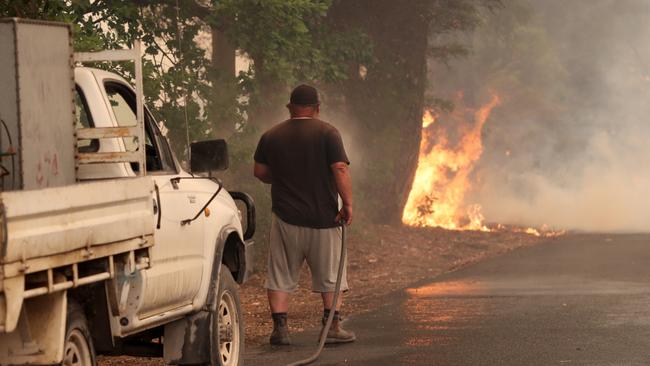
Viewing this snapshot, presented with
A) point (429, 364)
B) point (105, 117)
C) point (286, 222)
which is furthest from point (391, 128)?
point (105, 117)

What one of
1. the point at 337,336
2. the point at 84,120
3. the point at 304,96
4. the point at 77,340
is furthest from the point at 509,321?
the point at 77,340

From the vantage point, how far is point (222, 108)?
54.2ft

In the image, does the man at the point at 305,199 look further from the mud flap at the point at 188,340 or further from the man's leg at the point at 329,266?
the mud flap at the point at 188,340

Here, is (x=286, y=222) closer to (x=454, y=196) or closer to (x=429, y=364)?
(x=429, y=364)

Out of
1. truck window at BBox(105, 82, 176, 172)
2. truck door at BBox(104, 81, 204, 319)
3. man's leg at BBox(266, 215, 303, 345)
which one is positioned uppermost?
truck window at BBox(105, 82, 176, 172)

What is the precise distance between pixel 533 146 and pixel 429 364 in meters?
35.7

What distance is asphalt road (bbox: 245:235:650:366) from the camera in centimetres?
965

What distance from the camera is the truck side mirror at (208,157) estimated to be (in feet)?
26.8

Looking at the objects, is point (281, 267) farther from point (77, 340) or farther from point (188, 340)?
point (77, 340)

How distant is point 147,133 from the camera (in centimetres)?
830

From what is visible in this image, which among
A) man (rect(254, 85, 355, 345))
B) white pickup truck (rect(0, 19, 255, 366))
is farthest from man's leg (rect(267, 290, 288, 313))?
white pickup truck (rect(0, 19, 255, 366))

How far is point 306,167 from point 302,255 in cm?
71

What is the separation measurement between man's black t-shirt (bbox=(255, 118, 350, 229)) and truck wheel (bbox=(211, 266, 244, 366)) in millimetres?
1804

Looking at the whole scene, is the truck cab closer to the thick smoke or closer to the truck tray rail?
the truck tray rail
